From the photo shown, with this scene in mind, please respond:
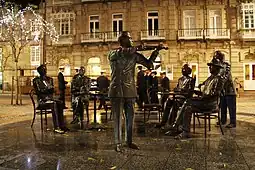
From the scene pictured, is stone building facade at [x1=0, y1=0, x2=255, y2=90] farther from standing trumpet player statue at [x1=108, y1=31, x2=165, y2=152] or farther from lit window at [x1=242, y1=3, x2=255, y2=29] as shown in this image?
standing trumpet player statue at [x1=108, y1=31, x2=165, y2=152]

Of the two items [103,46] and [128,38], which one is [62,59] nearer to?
[103,46]

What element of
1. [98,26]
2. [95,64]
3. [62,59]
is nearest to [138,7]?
[98,26]

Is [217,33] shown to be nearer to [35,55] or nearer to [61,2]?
[61,2]

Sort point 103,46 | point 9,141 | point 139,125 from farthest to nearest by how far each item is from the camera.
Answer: point 103,46 → point 139,125 → point 9,141

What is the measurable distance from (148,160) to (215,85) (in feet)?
8.22

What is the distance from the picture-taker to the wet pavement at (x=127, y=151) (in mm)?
3934

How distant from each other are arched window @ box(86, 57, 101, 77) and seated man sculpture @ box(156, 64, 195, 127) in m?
18.4

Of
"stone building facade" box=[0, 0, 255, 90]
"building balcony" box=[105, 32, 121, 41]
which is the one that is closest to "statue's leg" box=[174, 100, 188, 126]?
"stone building facade" box=[0, 0, 255, 90]

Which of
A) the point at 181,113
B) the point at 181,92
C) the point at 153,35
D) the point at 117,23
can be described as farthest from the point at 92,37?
the point at 181,113

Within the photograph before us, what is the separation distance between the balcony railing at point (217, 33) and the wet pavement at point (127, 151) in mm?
17824

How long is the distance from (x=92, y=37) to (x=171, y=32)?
22.7 ft

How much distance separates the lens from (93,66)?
25.3m

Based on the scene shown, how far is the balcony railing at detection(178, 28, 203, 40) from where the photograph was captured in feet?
76.8

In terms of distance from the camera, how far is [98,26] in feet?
83.6
